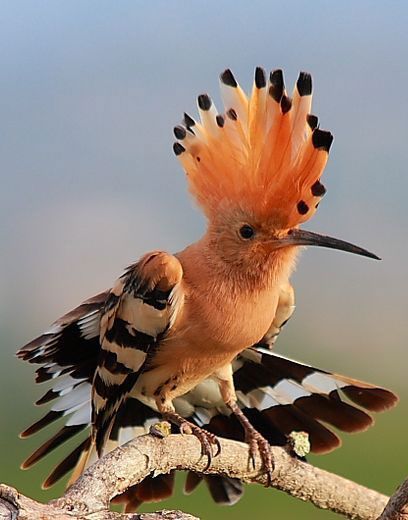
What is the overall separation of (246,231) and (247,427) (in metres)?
0.29

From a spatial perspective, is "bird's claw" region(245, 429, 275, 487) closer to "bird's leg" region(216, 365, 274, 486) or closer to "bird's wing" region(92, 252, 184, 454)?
"bird's leg" region(216, 365, 274, 486)

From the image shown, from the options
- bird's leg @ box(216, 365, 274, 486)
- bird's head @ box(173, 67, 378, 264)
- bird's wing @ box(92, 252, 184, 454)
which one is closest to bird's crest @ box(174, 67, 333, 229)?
bird's head @ box(173, 67, 378, 264)

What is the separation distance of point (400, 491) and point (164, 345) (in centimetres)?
44

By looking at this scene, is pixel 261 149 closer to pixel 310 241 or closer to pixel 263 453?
pixel 310 241

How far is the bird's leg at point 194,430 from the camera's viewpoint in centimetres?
127

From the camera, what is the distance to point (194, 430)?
1334 mm

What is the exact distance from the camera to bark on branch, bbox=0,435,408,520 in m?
0.90

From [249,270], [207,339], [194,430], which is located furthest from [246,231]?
[194,430]

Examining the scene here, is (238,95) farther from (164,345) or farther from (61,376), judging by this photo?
(61,376)

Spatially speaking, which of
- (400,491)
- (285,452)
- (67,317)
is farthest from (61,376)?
(400,491)

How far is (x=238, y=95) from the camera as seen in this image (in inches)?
51.9

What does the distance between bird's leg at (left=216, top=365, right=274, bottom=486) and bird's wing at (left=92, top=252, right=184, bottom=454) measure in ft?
0.46

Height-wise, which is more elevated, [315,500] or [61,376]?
[61,376]

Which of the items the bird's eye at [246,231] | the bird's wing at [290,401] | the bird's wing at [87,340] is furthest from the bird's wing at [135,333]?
the bird's wing at [290,401]
